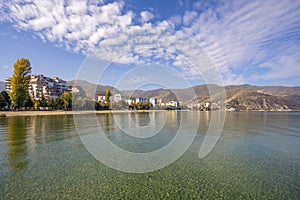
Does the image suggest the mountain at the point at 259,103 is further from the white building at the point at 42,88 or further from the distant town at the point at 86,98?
the white building at the point at 42,88

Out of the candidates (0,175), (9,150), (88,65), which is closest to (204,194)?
(0,175)

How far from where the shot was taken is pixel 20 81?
4806 centimetres

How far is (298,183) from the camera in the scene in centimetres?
764

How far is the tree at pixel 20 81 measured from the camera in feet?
154

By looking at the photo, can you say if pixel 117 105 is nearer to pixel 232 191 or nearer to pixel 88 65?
pixel 88 65

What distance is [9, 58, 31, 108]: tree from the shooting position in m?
47.0

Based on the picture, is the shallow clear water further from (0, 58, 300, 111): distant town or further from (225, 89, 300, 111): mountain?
(225, 89, 300, 111): mountain

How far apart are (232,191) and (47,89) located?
398ft

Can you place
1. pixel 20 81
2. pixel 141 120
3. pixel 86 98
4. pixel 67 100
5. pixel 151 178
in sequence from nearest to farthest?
pixel 151 178, pixel 141 120, pixel 20 81, pixel 67 100, pixel 86 98

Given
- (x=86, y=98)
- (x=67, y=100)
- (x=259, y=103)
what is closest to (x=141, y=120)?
(x=67, y=100)

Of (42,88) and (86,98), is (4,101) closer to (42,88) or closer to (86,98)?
(86,98)

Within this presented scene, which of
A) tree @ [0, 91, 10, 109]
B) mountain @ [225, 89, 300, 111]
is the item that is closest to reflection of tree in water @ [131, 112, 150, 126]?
tree @ [0, 91, 10, 109]

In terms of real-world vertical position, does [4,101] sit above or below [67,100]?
below

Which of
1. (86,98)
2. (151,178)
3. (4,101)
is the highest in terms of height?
(86,98)
